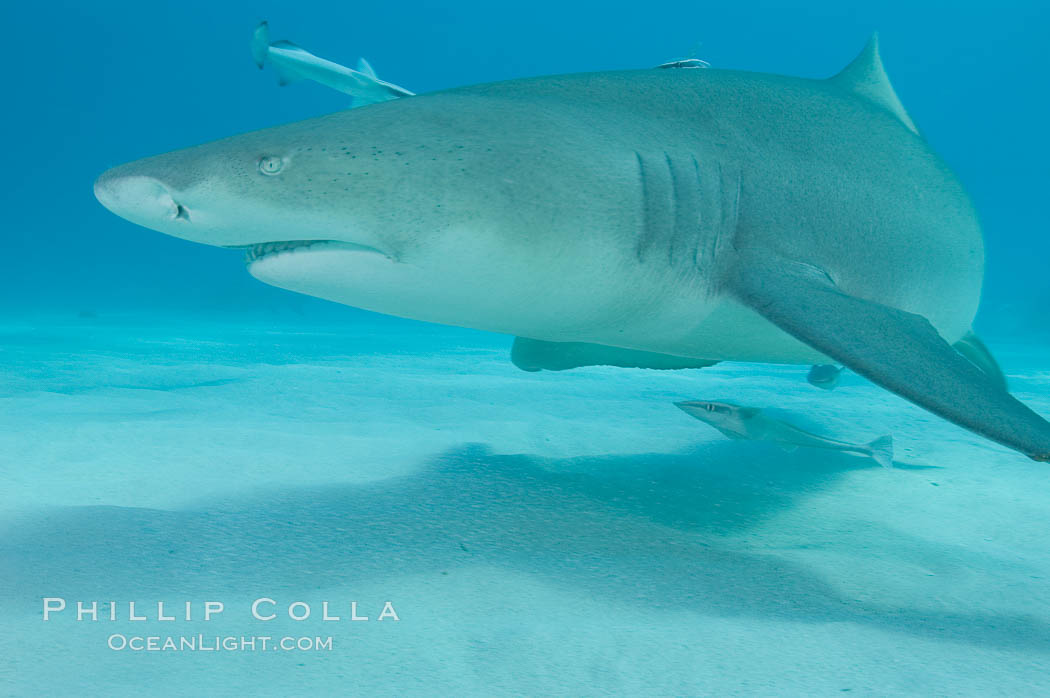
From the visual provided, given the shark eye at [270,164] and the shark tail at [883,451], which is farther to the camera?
the shark tail at [883,451]

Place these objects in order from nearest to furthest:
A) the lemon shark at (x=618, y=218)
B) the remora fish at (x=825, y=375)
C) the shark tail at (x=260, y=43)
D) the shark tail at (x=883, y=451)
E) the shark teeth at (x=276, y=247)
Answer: the lemon shark at (x=618, y=218) < the shark teeth at (x=276, y=247) < the shark tail at (x=883, y=451) < the remora fish at (x=825, y=375) < the shark tail at (x=260, y=43)

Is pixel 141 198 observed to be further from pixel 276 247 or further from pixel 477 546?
pixel 477 546

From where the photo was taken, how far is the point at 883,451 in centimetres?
404

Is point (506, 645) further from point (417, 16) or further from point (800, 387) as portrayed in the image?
point (417, 16)

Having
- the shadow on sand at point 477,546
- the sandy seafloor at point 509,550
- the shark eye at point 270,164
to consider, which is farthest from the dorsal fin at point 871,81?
the shark eye at point 270,164

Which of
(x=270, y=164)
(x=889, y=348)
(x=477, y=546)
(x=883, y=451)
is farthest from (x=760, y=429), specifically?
(x=270, y=164)

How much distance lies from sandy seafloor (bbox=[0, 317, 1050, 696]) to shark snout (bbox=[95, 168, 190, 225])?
110 centimetres

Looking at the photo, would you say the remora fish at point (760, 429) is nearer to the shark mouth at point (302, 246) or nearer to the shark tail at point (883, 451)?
the shark tail at point (883, 451)

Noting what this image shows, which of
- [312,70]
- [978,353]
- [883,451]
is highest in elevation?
[312,70]

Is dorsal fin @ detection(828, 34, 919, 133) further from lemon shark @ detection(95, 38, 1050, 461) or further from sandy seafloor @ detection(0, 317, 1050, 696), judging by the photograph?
sandy seafloor @ detection(0, 317, 1050, 696)

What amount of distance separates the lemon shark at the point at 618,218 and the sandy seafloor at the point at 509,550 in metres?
0.72

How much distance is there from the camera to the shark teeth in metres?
2.12

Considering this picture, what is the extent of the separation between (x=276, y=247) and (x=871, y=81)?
386cm

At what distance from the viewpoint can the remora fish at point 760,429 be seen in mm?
4039
